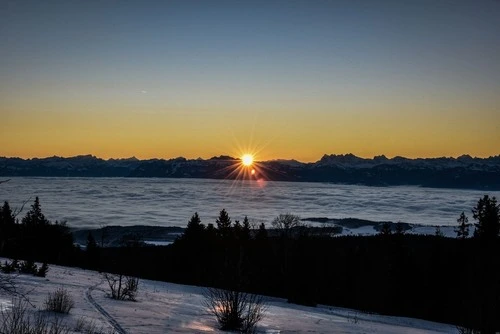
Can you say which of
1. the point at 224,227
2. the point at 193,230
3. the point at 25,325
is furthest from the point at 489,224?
the point at 25,325

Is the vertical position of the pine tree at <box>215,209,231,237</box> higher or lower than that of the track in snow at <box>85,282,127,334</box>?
lower

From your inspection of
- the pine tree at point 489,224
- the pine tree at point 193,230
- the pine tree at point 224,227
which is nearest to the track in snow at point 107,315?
the pine tree at point 193,230

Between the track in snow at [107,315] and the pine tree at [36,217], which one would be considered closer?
A: the track in snow at [107,315]

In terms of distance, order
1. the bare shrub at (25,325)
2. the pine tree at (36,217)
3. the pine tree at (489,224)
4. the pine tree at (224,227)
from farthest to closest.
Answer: the pine tree at (224,227) → the pine tree at (36,217) → the pine tree at (489,224) → the bare shrub at (25,325)

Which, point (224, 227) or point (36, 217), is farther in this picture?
point (224, 227)

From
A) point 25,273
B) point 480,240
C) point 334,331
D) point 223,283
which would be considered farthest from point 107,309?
point 480,240

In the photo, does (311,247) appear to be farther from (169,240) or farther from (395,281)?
(169,240)

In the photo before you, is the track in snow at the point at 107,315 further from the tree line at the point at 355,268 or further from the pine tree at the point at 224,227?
the pine tree at the point at 224,227

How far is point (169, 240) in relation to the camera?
125 metres

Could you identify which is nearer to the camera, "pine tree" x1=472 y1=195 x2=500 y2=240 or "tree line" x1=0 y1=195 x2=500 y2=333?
"tree line" x1=0 y1=195 x2=500 y2=333

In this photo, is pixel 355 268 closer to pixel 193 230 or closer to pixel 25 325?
pixel 193 230

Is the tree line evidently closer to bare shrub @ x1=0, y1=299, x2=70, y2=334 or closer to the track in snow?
the track in snow

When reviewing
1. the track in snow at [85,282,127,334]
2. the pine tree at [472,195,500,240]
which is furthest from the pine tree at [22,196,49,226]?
the pine tree at [472,195,500,240]

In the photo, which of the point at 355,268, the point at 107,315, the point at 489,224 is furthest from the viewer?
the point at 355,268
